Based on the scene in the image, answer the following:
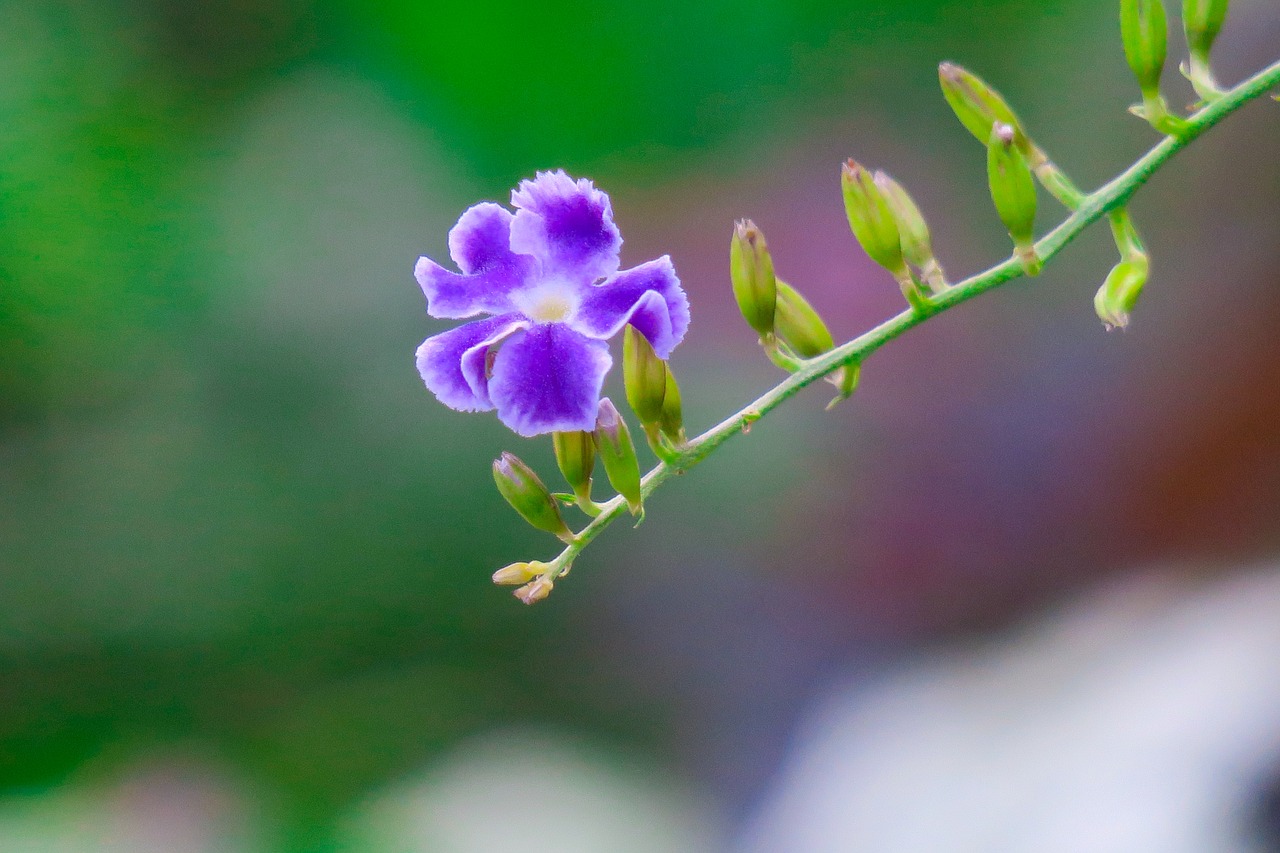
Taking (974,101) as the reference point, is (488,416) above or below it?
above

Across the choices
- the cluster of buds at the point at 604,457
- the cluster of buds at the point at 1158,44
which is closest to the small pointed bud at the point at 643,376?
the cluster of buds at the point at 604,457

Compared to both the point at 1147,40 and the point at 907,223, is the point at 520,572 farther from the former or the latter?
the point at 1147,40

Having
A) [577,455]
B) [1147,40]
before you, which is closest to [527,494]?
[577,455]

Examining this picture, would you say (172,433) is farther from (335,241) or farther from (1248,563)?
(1248,563)

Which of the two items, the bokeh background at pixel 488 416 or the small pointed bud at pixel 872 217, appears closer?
the small pointed bud at pixel 872 217

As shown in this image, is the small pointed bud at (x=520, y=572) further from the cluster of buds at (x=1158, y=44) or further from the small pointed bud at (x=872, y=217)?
the cluster of buds at (x=1158, y=44)

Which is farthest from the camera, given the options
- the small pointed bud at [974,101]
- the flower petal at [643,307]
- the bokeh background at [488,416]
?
the bokeh background at [488,416]
